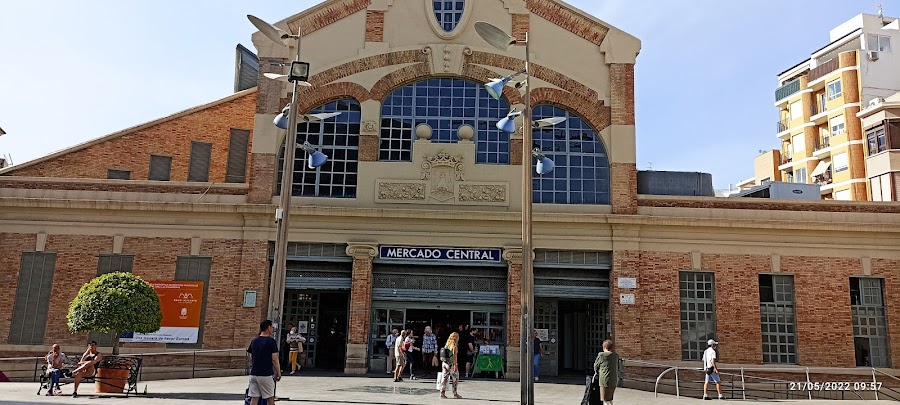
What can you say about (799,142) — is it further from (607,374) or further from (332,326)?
(607,374)

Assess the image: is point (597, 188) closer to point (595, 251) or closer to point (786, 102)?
point (595, 251)

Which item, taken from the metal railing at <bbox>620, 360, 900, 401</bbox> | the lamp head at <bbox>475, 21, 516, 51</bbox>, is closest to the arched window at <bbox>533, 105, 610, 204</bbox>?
the metal railing at <bbox>620, 360, 900, 401</bbox>

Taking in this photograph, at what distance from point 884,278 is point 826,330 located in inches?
99.0

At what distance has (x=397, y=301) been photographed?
20.4 metres

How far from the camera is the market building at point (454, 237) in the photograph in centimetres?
2005

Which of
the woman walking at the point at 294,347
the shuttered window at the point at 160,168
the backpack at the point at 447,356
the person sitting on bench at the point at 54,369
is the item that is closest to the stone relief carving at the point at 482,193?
the woman walking at the point at 294,347

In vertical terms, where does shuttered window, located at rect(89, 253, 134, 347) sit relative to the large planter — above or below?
above

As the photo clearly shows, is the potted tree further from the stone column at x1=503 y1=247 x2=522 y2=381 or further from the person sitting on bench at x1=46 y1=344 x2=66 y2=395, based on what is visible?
the stone column at x1=503 y1=247 x2=522 y2=381

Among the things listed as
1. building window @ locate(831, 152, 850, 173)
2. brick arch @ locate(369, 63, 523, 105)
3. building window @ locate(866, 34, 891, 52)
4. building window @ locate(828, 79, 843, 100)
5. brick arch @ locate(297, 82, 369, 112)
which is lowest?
brick arch @ locate(297, 82, 369, 112)

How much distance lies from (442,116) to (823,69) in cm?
3744

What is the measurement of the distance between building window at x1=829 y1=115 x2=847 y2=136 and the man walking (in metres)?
46.0

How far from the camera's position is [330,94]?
70.8ft

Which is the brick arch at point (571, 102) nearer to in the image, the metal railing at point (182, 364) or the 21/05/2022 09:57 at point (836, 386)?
the 21/05/2022 09:57 at point (836, 386)

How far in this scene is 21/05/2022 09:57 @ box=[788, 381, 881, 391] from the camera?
19.0 meters
